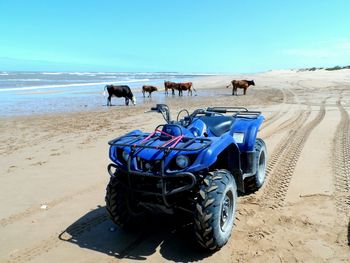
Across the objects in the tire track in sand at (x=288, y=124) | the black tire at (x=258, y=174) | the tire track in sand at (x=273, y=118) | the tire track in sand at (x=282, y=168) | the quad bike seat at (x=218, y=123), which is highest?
the quad bike seat at (x=218, y=123)

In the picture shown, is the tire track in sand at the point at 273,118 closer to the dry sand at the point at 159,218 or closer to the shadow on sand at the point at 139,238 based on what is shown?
the dry sand at the point at 159,218

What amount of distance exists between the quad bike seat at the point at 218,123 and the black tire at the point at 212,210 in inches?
45.3

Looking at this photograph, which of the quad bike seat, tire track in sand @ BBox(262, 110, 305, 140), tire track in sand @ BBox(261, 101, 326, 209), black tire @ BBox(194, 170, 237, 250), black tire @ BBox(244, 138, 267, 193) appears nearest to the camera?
black tire @ BBox(194, 170, 237, 250)

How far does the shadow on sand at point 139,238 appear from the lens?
378cm

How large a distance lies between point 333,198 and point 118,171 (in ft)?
9.77

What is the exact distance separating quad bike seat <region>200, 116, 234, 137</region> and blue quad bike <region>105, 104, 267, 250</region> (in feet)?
1.52

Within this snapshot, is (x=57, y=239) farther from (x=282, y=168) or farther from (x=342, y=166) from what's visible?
(x=342, y=166)

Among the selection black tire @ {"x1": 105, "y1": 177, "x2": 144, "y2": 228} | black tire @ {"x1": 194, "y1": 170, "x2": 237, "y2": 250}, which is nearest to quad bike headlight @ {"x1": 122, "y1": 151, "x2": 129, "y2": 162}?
black tire @ {"x1": 105, "y1": 177, "x2": 144, "y2": 228}

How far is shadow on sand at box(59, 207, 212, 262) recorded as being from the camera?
3.78 metres

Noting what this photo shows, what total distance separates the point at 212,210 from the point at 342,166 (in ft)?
12.9

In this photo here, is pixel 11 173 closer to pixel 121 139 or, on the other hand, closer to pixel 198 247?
pixel 121 139

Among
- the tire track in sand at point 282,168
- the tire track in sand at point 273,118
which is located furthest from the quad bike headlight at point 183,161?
the tire track in sand at point 273,118

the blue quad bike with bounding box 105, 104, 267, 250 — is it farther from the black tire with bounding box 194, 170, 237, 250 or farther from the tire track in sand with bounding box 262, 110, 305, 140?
the tire track in sand with bounding box 262, 110, 305, 140

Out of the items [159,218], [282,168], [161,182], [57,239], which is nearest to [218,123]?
[159,218]
